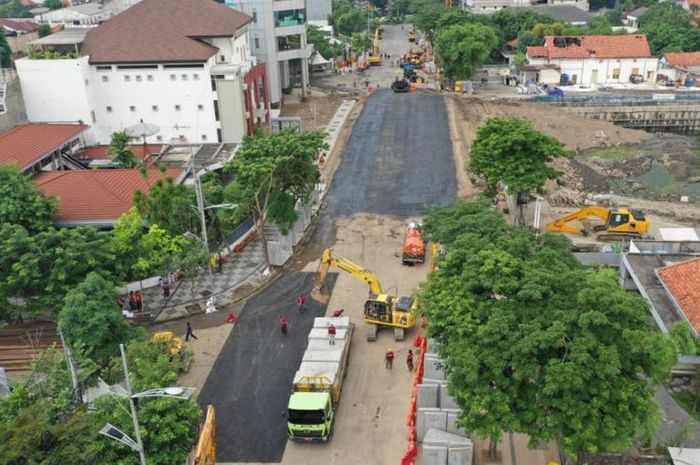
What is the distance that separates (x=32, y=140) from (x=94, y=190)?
11.8 metres

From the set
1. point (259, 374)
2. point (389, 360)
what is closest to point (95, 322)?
point (259, 374)

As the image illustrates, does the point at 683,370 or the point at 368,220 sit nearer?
the point at 683,370

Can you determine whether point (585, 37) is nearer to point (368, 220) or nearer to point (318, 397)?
point (368, 220)

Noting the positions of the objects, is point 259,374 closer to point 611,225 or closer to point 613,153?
point 611,225

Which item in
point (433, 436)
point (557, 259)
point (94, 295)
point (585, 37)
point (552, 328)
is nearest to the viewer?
point (552, 328)

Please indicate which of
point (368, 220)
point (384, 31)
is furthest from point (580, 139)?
point (384, 31)

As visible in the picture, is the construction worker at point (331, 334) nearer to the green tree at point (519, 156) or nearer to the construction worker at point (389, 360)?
the construction worker at point (389, 360)

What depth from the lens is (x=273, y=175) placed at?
43.4 meters

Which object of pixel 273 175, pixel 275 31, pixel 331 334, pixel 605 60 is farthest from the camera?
pixel 605 60

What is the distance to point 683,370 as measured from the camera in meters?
33.5

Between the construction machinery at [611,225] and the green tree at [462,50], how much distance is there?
43.6 m

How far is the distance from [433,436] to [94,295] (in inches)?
674

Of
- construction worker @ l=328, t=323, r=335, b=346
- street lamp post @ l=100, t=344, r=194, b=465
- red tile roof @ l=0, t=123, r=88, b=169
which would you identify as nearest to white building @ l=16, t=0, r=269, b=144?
red tile roof @ l=0, t=123, r=88, b=169

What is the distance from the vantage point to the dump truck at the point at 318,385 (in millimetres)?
28938
